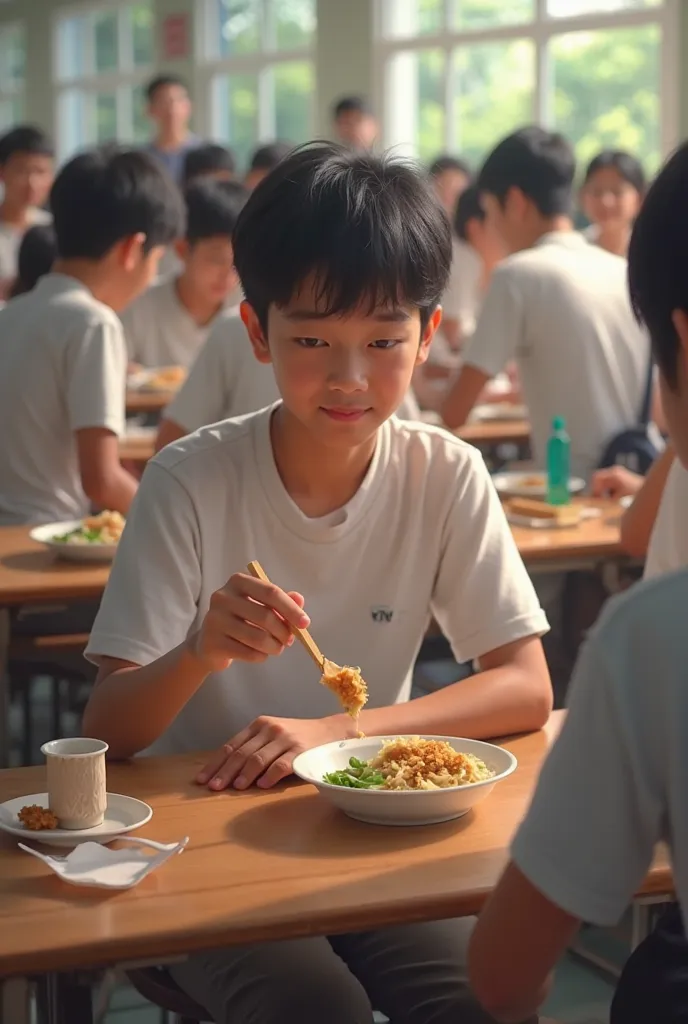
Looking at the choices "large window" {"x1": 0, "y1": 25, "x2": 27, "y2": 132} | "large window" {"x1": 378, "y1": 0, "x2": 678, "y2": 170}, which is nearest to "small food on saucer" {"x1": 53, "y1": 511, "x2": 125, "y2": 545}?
A: "large window" {"x1": 378, "y1": 0, "x2": 678, "y2": 170}

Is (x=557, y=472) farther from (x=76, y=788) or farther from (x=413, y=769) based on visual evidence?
(x=76, y=788)

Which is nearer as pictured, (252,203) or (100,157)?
(252,203)

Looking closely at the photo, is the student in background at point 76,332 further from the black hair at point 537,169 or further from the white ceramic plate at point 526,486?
the black hair at point 537,169

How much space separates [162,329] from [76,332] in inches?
89.2

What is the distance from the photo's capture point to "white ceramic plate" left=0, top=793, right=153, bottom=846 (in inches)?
53.6

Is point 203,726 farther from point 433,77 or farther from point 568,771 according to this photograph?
point 433,77

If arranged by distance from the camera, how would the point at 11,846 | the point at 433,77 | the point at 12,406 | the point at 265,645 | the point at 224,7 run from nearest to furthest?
the point at 11,846 → the point at 265,645 → the point at 12,406 → the point at 433,77 → the point at 224,7

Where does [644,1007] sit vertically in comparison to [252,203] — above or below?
below

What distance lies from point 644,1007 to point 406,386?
0.80 m

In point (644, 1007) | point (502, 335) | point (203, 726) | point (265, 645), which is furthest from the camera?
point (502, 335)

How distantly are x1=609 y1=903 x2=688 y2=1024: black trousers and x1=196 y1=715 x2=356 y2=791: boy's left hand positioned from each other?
434 mm

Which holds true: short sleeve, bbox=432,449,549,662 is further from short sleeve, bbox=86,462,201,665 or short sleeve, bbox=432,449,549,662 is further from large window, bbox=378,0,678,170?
large window, bbox=378,0,678,170

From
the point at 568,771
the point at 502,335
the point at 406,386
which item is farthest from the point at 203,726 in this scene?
the point at 502,335

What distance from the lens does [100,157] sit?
3348 millimetres
